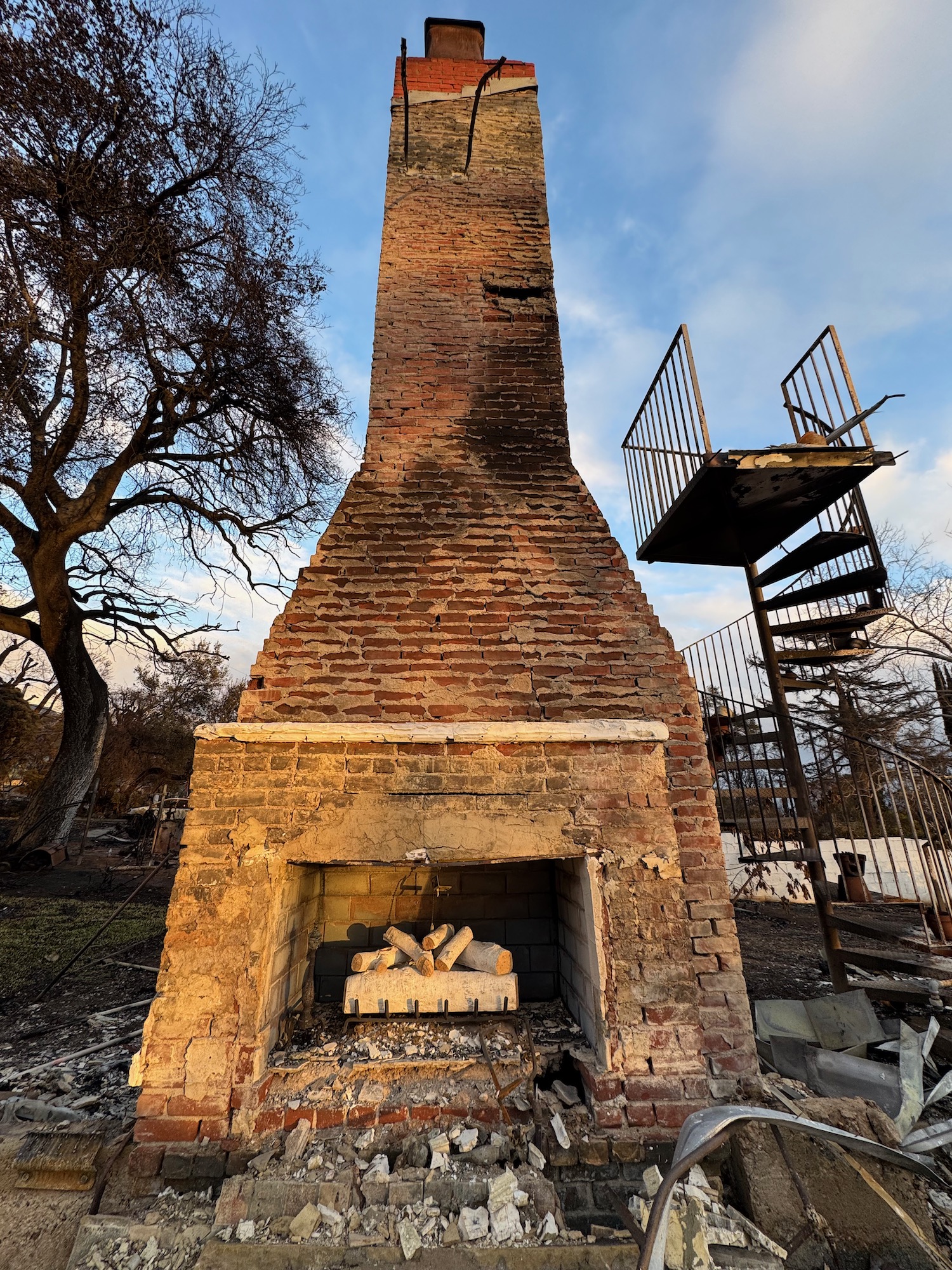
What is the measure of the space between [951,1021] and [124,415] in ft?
41.0

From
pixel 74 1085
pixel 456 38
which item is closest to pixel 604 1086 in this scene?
pixel 74 1085

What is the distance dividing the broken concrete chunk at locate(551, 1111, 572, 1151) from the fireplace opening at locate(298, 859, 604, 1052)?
0.91m

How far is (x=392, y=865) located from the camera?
264 cm

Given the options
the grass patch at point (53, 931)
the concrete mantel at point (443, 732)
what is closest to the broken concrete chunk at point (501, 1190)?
the concrete mantel at point (443, 732)

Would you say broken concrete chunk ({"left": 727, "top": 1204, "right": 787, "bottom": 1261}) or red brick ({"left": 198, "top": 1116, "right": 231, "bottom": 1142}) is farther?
red brick ({"left": 198, "top": 1116, "right": 231, "bottom": 1142})

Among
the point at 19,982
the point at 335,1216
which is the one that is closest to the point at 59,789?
the point at 19,982

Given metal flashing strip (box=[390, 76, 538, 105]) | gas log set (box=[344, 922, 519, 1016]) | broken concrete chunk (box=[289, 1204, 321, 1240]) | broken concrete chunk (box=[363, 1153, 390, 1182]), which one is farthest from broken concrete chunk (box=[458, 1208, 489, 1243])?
metal flashing strip (box=[390, 76, 538, 105])

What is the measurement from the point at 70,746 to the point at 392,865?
8874mm

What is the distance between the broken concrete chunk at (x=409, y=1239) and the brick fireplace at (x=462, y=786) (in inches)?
17.3

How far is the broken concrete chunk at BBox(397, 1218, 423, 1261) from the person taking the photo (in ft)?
6.11

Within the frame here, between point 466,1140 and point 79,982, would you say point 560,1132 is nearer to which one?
point 466,1140

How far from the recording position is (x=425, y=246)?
455 centimetres

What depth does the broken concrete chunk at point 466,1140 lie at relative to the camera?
223 cm

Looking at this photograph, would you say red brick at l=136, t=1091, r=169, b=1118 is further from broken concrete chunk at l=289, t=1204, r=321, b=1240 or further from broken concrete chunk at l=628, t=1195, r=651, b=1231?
broken concrete chunk at l=628, t=1195, r=651, b=1231
